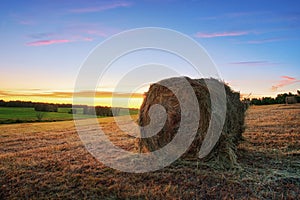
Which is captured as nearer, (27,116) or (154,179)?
(154,179)

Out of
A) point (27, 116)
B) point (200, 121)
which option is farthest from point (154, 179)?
point (27, 116)

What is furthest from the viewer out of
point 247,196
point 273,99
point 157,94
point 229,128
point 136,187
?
point 273,99

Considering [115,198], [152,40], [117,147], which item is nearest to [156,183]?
[115,198]

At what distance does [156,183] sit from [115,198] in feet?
2.67

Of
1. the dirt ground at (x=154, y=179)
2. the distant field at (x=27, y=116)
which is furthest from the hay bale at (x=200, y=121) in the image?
the distant field at (x=27, y=116)

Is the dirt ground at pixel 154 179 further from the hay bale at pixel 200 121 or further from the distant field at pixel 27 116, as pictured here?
the distant field at pixel 27 116

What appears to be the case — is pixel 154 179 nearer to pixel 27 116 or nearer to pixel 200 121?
pixel 200 121

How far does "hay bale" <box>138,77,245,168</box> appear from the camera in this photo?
18.4 ft

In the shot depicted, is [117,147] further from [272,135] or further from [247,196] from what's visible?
[272,135]

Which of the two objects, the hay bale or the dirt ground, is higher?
the hay bale

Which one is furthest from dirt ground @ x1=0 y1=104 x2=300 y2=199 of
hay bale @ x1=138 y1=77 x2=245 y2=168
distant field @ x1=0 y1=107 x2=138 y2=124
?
distant field @ x1=0 y1=107 x2=138 y2=124

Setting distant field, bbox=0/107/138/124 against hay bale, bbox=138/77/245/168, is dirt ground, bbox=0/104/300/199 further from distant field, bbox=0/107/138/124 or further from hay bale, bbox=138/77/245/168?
distant field, bbox=0/107/138/124

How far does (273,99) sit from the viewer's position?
3378 cm

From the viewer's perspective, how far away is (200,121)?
589cm
